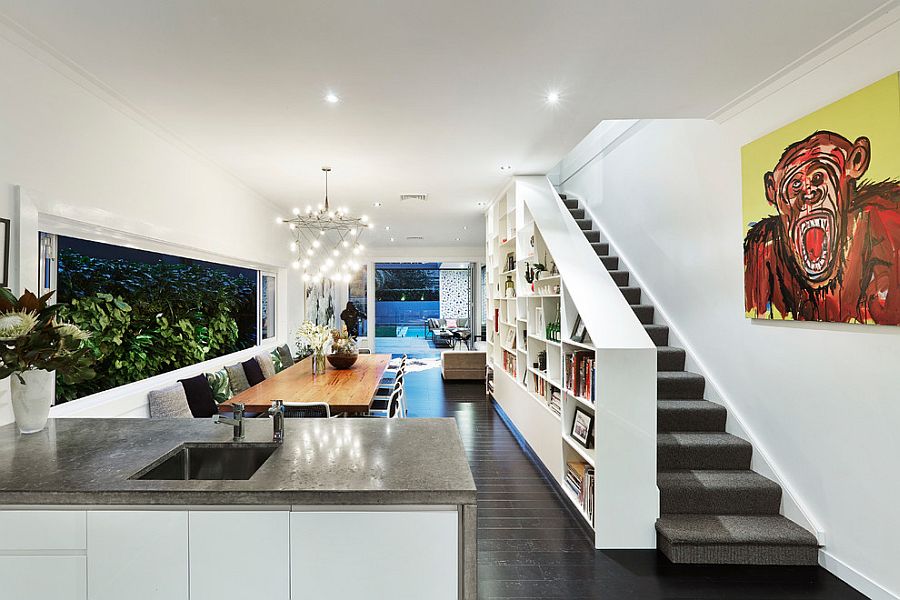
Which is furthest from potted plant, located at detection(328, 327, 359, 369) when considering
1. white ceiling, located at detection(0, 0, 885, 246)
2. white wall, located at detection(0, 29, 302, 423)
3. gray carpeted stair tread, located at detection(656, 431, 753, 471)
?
gray carpeted stair tread, located at detection(656, 431, 753, 471)

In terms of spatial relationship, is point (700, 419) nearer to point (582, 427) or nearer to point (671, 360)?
point (671, 360)

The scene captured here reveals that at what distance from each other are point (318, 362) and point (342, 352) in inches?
11.1

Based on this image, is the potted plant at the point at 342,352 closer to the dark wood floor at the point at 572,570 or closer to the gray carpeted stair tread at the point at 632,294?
the dark wood floor at the point at 572,570

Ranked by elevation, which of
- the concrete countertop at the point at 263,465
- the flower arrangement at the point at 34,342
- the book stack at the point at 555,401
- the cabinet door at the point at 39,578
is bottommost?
the cabinet door at the point at 39,578

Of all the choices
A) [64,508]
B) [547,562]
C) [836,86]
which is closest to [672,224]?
[836,86]

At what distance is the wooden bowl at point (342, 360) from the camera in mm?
4855

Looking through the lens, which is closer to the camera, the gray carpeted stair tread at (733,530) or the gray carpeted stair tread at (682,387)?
the gray carpeted stair tread at (733,530)

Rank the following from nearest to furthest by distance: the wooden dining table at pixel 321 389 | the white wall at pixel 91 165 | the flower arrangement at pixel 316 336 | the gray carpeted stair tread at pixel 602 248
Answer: the white wall at pixel 91 165, the wooden dining table at pixel 321 389, the flower arrangement at pixel 316 336, the gray carpeted stair tread at pixel 602 248

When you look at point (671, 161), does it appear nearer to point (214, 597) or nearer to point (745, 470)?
point (745, 470)

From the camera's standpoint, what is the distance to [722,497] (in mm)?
2850

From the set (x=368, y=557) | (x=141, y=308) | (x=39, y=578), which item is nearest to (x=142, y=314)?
(x=141, y=308)

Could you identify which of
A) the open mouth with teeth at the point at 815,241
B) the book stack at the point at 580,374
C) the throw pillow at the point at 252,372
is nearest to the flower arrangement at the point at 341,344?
the throw pillow at the point at 252,372

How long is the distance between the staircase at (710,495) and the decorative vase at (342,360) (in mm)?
2948

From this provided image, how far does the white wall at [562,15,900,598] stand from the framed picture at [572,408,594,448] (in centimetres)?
109
